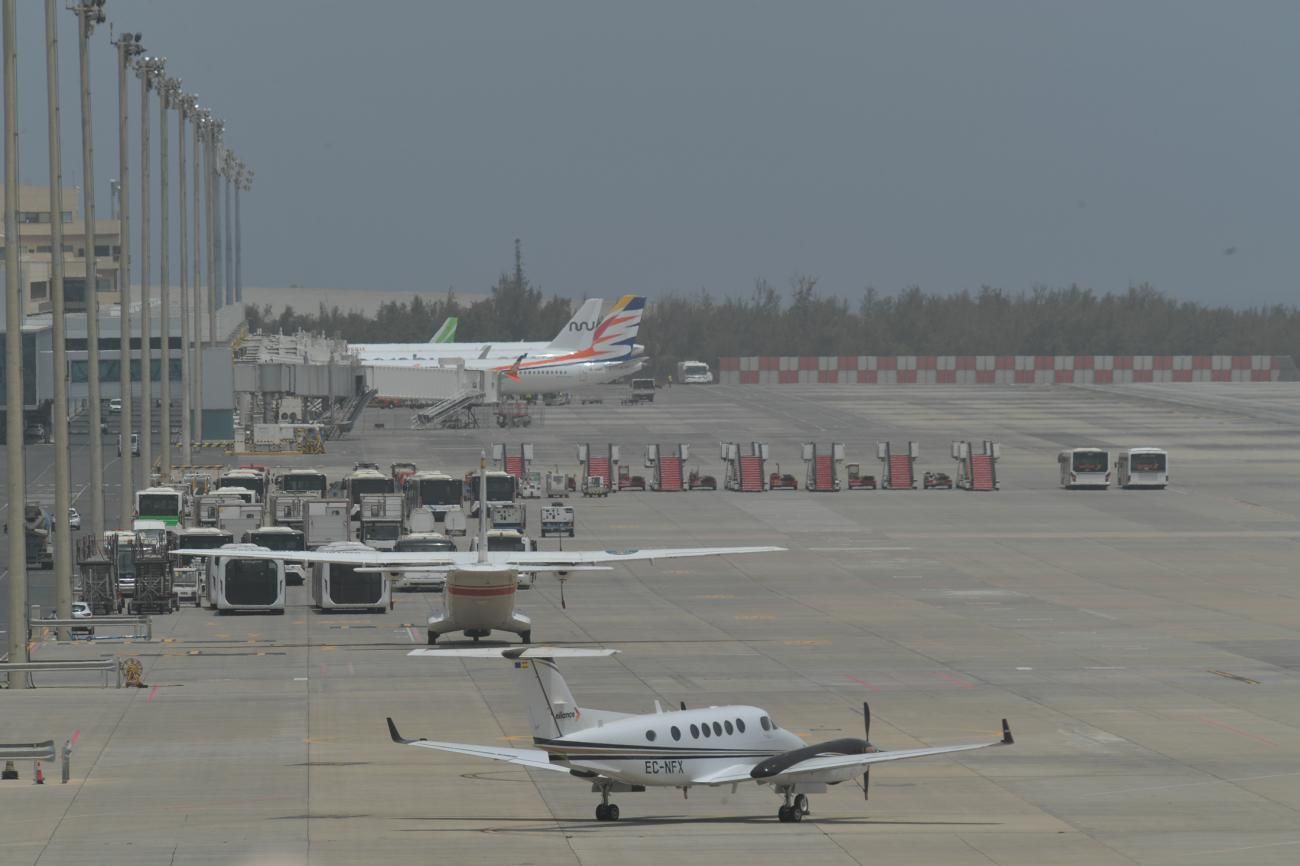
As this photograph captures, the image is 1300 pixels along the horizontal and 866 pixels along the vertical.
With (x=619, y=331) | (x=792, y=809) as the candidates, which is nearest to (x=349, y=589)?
(x=792, y=809)

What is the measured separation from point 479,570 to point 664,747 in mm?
22398

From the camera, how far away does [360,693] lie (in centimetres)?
4878

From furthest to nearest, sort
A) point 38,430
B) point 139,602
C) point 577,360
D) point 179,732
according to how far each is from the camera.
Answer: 1. point 577,360
2. point 38,430
3. point 139,602
4. point 179,732

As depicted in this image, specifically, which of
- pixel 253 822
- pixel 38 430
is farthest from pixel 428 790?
pixel 38 430

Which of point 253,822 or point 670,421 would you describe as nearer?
point 253,822

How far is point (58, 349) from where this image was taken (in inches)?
2239

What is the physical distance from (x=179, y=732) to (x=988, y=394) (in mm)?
150650

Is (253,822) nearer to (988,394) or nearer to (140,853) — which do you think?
(140,853)

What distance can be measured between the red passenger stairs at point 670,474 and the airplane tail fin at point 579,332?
64.4m

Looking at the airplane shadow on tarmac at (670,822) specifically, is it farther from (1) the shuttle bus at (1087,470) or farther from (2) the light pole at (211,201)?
(2) the light pole at (211,201)

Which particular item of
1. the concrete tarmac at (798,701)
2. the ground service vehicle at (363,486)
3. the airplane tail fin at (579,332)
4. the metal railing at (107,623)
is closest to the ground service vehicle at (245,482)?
the ground service vehicle at (363,486)

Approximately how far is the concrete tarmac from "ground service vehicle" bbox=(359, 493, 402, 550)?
26.5 feet

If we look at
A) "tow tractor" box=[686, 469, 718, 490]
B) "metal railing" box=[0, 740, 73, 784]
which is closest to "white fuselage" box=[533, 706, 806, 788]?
"metal railing" box=[0, 740, 73, 784]

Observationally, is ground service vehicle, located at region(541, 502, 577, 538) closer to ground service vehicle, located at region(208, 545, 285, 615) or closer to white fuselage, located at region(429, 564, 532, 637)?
ground service vehicle, located at region(208, 545, 285, 615)
